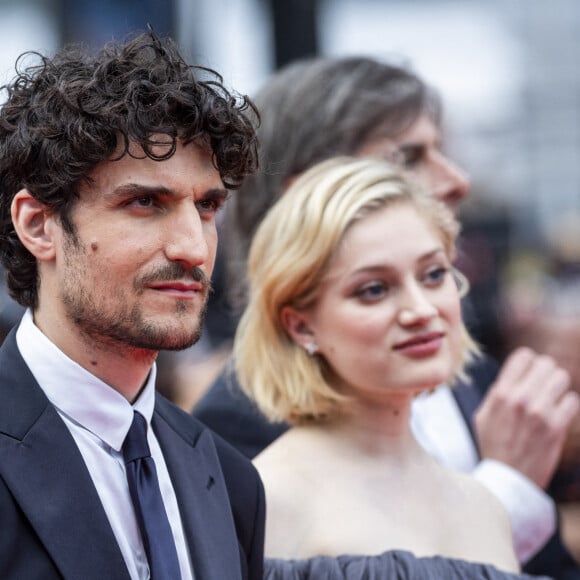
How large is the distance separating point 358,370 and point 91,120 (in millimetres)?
1125

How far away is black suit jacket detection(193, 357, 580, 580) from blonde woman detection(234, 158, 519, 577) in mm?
165

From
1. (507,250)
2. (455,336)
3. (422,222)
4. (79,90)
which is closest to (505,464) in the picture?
(455,336)

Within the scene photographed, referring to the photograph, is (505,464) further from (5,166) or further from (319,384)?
(5,166)

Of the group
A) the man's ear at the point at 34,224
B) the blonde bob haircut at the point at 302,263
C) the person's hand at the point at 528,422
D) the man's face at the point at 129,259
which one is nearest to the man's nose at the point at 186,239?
the man's face at the point at 129,259

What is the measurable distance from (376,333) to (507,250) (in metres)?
4.93

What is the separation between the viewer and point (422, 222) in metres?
3.12

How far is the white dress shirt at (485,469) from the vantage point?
3.36m

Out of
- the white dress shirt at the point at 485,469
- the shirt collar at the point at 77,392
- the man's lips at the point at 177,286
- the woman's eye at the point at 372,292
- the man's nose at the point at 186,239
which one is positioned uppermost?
the man's nose at the point at 186,239

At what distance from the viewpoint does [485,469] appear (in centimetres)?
344

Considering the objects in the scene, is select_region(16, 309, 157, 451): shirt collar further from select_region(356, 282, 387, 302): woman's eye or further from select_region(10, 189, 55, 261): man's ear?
select_region(356, 282, 387, 302): woman's eye

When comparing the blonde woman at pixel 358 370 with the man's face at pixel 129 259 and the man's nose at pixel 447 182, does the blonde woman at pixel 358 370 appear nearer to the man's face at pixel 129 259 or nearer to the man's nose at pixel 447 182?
the man's nose at pixel 447 182

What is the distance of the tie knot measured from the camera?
7.13 ft

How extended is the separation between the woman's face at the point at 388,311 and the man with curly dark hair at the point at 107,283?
0.77 m

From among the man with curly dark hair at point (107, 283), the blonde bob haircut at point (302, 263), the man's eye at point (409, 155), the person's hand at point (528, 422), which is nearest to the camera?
the man with curly dark hair at point (107, 283)
